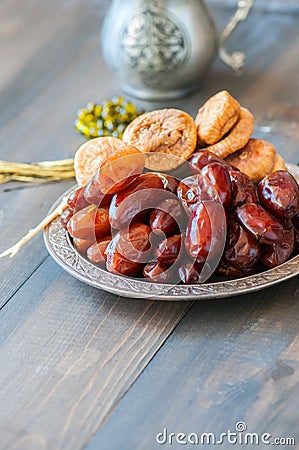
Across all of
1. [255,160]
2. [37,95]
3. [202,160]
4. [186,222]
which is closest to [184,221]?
[186,222]

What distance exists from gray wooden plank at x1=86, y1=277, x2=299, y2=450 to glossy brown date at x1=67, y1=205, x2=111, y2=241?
146 mm

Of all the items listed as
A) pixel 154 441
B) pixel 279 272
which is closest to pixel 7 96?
pixel 279 272

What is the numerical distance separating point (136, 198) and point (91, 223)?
0.23 feet

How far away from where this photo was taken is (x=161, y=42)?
4.55ft

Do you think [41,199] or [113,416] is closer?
[113,416]

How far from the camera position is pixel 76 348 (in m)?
0.83

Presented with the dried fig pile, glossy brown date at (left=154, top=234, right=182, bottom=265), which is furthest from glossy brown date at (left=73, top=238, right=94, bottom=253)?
glossy brown date at (left=154, top=234, right=182, bottom=265)

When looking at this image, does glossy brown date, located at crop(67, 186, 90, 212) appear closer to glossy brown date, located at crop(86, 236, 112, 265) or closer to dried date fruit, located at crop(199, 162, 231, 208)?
glossy brown date, located at crop(86, 236, 112, 265)

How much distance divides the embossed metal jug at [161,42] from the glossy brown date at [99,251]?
61 centimetres

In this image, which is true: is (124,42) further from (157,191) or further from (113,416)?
(113,416)

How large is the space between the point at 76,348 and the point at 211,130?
0.38 metres

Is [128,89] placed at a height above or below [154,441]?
below

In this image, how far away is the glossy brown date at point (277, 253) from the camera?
33.8 inches

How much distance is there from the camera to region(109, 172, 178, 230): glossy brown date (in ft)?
2.80
